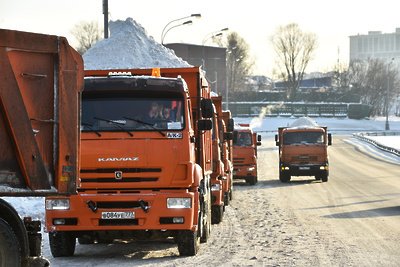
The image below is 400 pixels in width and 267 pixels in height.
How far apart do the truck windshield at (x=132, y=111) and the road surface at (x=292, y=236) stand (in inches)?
79.3

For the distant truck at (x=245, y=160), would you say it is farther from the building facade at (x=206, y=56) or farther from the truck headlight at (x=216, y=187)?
the building facade at (x=206, y=56)

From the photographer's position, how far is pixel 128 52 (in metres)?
40.4

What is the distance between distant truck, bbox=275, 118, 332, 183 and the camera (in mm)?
30359

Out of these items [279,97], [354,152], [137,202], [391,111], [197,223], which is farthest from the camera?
[391,111]

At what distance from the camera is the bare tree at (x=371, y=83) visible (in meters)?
139

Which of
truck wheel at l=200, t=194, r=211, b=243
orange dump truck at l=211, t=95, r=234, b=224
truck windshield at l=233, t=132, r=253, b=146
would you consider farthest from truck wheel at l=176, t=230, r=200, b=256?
truck windshield at l=233, t=132, r=253, b=146

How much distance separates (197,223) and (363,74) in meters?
140

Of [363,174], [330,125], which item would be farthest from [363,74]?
[363,174]

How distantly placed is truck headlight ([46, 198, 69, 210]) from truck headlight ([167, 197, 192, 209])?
1.51 metres

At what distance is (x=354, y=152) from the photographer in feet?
189

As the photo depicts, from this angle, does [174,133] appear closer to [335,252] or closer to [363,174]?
[335,252]

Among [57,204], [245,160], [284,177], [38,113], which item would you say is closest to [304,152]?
[284,177]

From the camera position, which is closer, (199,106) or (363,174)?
(199,106)

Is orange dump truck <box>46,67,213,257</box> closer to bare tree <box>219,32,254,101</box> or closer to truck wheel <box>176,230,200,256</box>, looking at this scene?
truck wheel <box>176,230,200,256</box>
